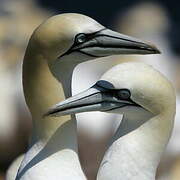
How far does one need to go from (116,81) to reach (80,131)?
2648mm

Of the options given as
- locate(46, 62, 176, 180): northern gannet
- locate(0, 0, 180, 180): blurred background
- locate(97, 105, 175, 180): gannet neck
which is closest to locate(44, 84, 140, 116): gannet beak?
locate(46, 62, 176, 180): northern gannet

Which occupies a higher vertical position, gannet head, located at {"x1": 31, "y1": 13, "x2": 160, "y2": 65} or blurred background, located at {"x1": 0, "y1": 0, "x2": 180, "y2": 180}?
gannet head, located at {"x1": 31, "y1": 13, "x2": 160, "y2": 65}

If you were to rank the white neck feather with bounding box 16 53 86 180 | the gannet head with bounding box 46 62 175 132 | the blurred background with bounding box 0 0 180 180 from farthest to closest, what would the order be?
the blurred background with bounding box 0 0 180 180, the white neck feather with bounding box 16 53 86 180, the gannet head with bounding box 46 62 175 132

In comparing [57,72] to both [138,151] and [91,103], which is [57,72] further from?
[138,151]

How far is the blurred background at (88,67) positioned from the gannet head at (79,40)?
2201mm

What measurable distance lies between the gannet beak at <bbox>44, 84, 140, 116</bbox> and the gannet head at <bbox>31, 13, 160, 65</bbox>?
15 centimetres

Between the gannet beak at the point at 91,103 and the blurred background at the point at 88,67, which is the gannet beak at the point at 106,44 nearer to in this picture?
the gannet beak at the point at 91,103

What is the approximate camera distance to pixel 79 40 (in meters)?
3.72

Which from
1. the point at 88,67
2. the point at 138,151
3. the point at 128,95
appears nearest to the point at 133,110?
the point at 128,95

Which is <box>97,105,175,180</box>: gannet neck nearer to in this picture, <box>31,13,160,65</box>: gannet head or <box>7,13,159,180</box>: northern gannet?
<box>7,13,159,180</box>: northern gannet

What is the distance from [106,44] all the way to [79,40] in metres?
0.10

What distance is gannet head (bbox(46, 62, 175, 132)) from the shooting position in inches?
143

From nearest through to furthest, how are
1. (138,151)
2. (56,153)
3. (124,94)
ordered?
(124,94), (138,151), (56,153)

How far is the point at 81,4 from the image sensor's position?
1029 centimetres
